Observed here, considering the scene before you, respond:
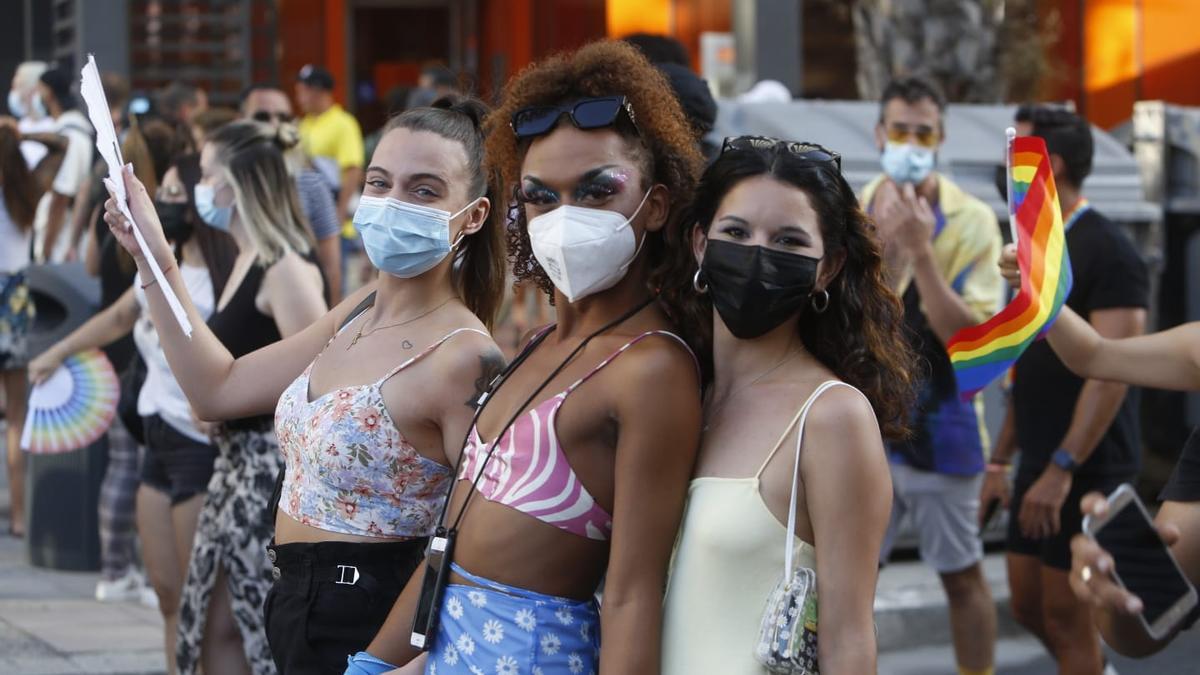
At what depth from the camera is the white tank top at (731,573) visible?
268 cm

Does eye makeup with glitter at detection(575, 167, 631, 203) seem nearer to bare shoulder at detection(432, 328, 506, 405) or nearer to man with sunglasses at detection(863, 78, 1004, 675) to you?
bare shoulder at detection(432, 328, 506, 405)

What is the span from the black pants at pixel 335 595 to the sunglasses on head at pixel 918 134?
10.9ft

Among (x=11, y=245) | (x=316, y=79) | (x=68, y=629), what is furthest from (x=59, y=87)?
(x=68, y=629)

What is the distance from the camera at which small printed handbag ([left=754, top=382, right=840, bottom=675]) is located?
262 cm

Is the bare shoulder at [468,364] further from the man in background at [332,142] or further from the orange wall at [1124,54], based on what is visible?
the orange wall at [1124,54]

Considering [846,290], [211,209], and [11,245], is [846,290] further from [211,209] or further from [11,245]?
[11,245]

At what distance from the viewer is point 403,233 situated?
339cm

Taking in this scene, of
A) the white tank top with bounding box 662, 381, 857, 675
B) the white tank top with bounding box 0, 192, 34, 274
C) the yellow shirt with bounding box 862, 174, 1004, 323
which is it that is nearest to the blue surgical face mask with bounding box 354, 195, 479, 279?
the white tank top with bounding box 662, 381, 857, 675

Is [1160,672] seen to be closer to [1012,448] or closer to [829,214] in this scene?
[1012,448]

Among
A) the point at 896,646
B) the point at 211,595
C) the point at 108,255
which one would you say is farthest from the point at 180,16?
the point at 211,595

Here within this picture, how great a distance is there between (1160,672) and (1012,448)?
114cm

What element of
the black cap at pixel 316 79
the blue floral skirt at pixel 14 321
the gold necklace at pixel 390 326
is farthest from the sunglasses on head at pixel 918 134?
the black cap at pixel 316 79

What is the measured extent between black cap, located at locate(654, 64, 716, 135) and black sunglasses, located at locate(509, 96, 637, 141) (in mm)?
1593

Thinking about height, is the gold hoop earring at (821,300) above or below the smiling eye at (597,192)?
below
